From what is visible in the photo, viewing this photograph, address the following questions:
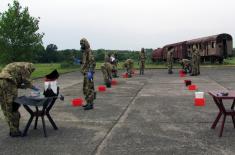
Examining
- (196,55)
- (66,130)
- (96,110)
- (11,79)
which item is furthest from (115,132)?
(196,55)

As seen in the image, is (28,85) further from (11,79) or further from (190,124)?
(190,124)

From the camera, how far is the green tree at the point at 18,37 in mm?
35344

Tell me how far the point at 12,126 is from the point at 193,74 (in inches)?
809

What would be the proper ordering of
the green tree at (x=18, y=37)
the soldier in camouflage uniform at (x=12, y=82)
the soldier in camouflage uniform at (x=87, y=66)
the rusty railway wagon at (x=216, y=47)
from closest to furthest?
the soldier in camouflage uniform at (x=12, y=82) → the soldier in camouflage uniform at (x=87, y=66) → the green tree at (x=18, y=37) → the rusty railway wagon at (x=216, y=47)

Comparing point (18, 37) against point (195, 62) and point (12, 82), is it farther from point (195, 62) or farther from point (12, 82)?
point (12, 82)

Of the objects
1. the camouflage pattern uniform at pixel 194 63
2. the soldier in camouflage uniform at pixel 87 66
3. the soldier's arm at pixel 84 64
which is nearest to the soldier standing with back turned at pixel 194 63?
the camouflage pattern uniform at pixel 194 63

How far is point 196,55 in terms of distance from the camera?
2636 cm

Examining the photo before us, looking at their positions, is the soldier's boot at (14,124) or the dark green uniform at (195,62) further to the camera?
the dark green uniform at (195,62)

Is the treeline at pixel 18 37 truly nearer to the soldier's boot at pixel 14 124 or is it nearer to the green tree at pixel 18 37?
the green tree at pixel 18 37

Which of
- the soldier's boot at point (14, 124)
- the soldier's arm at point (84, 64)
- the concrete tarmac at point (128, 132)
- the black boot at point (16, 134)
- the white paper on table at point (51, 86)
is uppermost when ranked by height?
the soldier's arm at point (84, 64)

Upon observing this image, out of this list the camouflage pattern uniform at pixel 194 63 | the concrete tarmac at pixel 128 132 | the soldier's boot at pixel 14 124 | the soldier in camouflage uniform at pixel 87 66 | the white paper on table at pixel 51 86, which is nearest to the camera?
the concrete tarmac at pixel 128 132

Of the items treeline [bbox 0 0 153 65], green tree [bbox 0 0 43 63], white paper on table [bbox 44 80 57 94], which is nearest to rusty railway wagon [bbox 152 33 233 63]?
treeline [bbox 0 0 153 65]

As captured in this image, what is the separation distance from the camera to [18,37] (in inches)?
1412

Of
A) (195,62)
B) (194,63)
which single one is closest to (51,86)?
(195,62)
